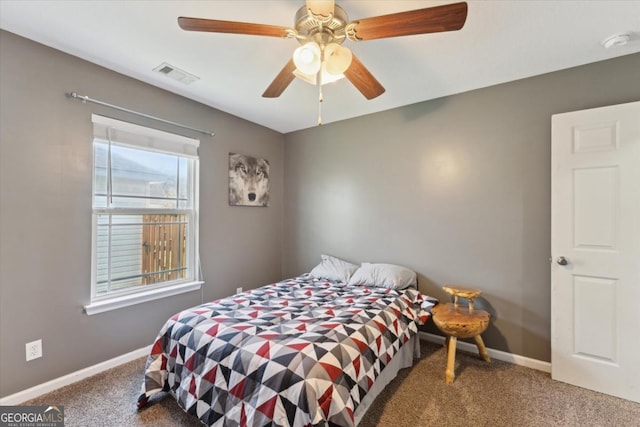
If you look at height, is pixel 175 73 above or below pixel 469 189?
above

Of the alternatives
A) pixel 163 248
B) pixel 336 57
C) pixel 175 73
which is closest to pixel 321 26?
pixel 336 57

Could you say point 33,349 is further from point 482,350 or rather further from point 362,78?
point 482,350

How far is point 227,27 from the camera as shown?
1331 mm

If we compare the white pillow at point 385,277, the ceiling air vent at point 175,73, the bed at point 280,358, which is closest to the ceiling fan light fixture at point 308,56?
the ceiling air vent at point 175,73

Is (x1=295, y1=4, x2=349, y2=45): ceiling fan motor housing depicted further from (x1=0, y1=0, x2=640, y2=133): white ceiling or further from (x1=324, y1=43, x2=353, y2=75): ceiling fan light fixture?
(x1=0, y1=0, x2=640, y2=133): white ceiling

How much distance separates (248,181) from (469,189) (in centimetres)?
246

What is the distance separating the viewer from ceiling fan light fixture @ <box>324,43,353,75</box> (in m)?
1.44

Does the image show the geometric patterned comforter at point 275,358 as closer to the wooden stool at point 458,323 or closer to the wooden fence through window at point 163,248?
the wooden stool at point 458,323

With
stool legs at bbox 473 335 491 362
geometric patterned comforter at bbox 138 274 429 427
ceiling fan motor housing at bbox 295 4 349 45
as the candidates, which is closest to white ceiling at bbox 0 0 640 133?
ceiling fan motor housing at bbox 295 4 349 45

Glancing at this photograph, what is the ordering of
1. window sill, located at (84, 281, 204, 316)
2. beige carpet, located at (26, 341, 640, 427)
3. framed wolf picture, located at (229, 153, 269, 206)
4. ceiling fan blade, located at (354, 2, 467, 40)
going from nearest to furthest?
ceiling fan blade, located at (354, 2, 467, 40)
beige carpet, located at (26, 341, 640, 427)
window sill, located at (84, 281, 204, 316)
framed wolf picture, located at (229, 153, 269, 206)

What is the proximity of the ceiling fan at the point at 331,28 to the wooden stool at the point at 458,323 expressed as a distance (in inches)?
77.6

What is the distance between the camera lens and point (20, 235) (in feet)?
6.15

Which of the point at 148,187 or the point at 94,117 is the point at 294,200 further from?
the point at 94,117

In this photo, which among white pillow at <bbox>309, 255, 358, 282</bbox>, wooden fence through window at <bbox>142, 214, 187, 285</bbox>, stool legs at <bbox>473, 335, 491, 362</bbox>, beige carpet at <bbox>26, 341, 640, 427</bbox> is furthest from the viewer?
white pillow at <bbox>309, 255, 358, 282</bbox>
